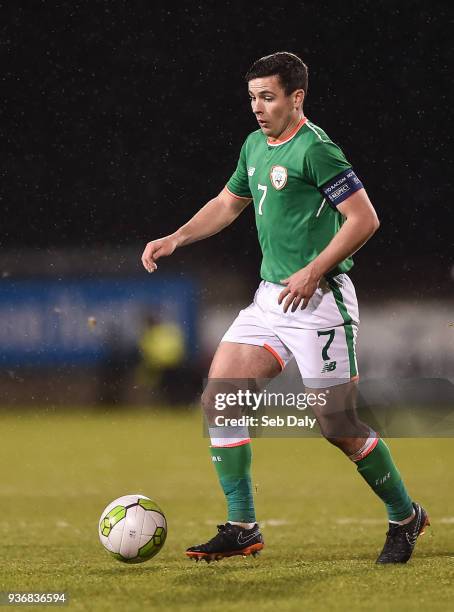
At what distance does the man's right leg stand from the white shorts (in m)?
0.06

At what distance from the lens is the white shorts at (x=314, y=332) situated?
419 cm

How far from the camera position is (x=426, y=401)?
16.7 m

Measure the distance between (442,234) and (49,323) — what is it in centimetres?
626

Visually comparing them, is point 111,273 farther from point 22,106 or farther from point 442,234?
point 442,234

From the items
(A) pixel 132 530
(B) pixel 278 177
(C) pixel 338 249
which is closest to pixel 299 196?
(B) pixel 278 177

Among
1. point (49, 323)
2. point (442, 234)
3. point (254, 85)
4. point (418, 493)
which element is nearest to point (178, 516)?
point (418, 493)

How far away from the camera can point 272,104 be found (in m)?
4.24

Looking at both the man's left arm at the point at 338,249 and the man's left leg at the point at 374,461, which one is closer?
the man's left arm at the point at 338,249

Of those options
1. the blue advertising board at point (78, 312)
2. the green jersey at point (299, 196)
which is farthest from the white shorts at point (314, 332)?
the blue advertising board at point (78, 312)

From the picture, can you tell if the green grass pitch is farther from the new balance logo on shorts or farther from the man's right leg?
the new balance logo on shorts

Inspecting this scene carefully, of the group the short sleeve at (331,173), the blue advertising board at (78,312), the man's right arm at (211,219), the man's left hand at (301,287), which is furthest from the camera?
the blue advertising board at (78,312)

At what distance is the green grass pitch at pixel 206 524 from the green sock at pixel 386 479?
0.73 feet

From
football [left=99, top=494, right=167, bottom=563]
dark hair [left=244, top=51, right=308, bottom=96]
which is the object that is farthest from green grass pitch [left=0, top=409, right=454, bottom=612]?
dark hair [left=244, top=51, right=308, bottom=96]

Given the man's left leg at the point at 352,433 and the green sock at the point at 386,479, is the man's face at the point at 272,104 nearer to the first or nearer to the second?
the man's left leg at the point at 352,433
